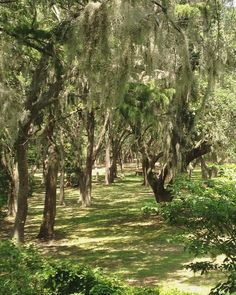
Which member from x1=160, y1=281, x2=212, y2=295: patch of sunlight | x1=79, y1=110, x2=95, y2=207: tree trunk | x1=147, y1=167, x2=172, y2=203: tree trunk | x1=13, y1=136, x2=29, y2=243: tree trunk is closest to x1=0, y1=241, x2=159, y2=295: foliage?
x1=160, y1=281, x2=212, y2=295: patch of sunlight

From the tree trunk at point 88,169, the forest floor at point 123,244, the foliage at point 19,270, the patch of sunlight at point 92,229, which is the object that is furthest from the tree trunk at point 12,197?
the foliage at point 19,270

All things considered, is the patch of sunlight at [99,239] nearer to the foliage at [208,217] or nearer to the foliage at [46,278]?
the foliage at [46,278]

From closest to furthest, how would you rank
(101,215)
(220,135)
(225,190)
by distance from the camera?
(225,190), (220,135), (101,215)

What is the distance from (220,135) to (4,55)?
Answer: 366 inches

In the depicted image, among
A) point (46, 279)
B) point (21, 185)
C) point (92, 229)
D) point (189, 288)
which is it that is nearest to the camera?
point (46, 279)

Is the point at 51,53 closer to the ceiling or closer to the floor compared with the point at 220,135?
closer to the ceiling

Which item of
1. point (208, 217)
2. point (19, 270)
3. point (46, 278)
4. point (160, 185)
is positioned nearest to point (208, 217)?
point (208, 217)

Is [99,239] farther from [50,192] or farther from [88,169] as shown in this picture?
[88,169]

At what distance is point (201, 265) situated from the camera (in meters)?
5.95

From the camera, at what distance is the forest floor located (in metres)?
10.4

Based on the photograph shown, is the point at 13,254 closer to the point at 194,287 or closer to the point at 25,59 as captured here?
the point at 194,287

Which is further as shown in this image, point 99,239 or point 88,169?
point 88,169

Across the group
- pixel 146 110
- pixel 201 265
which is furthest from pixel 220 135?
pixel 201 265

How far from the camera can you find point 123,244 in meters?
14.6
